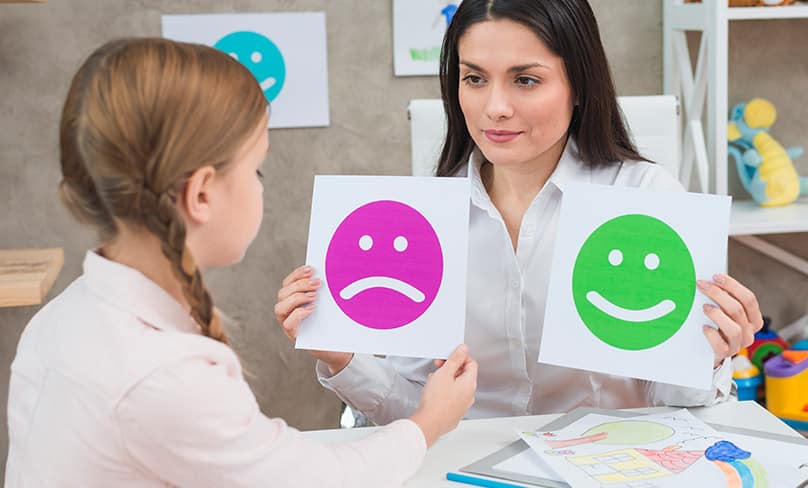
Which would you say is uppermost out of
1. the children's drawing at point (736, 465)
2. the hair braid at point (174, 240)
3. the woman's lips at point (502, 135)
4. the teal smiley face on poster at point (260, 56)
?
the teal smiley face on poster at point (260, 56)

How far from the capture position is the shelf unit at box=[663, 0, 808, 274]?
2.19 meters

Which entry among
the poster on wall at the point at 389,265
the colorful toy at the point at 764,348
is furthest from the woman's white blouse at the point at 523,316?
the colorful toy at the point at 764,348

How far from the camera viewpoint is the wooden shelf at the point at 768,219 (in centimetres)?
221

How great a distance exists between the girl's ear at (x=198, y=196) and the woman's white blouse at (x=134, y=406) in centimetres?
8

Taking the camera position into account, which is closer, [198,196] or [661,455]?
[198,196]

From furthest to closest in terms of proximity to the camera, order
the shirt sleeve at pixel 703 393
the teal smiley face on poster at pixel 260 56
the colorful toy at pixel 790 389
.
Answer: the teal smiley face on poster at pixel 260 56 < the colorful toy at pixel 790 389 < the shirt sleeve at pixel 703 393

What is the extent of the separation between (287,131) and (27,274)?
0.79m

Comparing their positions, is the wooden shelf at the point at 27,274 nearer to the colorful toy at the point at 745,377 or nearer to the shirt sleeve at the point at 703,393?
the shirt sleeve at the point at 703,393

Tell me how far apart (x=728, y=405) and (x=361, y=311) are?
1.75 ft

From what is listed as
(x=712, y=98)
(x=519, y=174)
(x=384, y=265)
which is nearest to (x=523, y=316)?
(x=519, y=174)

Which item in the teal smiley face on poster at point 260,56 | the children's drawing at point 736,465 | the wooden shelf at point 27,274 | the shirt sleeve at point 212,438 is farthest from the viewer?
the teal smiley face on poster at point 260,56

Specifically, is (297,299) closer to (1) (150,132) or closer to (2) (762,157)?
(1) (150,132)

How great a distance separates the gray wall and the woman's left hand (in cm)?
140

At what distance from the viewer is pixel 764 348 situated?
2.46 meters
